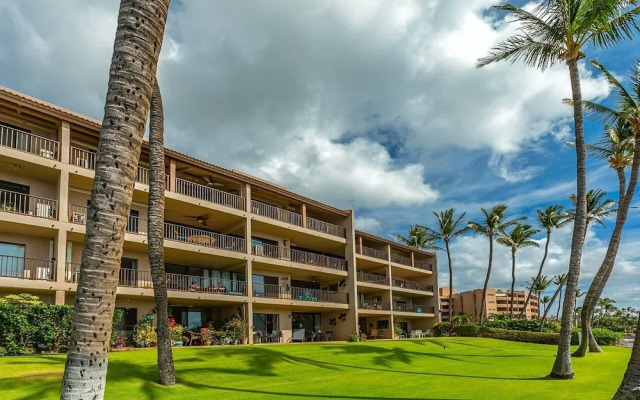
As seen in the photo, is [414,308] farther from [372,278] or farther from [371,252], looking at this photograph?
[371,252]

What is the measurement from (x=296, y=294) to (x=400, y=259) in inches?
753

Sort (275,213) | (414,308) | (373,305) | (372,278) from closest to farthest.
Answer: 1. (275,213)
2. (373,305)
3. (372,278)
4. (414,308)

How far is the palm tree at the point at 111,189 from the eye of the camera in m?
5.01

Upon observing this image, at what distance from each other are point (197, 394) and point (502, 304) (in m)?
146

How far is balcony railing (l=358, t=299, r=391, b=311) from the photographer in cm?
4286

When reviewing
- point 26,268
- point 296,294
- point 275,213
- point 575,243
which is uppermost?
point 275,213

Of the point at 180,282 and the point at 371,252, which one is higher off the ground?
the point at 371,252

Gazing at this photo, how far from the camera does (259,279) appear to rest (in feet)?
111

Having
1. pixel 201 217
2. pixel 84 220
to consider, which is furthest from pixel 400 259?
A: pixel 84 220

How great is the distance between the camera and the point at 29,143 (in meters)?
22.2

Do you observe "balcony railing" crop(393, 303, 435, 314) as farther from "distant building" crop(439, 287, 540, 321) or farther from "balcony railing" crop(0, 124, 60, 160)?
"distant building" crop(439, 287, 540, 321)

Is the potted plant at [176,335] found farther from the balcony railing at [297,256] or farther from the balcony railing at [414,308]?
the balcony railing at [414,308]

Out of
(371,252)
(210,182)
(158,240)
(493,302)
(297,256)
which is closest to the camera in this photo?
(158,240)

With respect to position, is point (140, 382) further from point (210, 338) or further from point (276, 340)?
point (276, 340)
